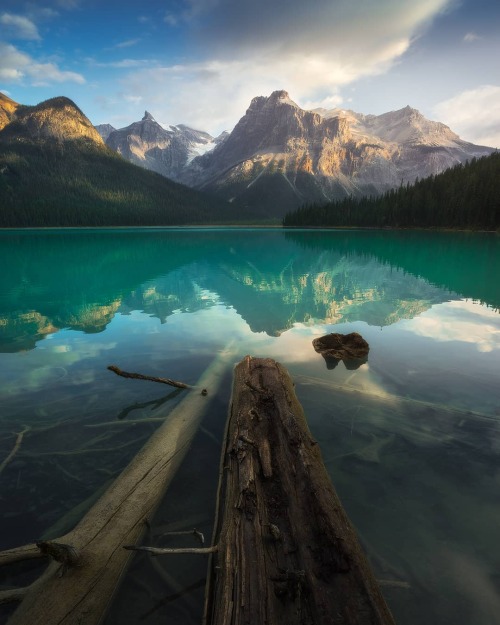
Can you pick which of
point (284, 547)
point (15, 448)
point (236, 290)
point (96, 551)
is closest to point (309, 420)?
point (284, 547)

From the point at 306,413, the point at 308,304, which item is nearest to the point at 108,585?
the point at 306,413

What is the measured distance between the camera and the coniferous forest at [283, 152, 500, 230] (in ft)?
400

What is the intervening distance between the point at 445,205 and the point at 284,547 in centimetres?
15849

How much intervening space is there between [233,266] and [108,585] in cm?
4679

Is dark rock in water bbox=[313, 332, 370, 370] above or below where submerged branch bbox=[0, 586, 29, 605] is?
below

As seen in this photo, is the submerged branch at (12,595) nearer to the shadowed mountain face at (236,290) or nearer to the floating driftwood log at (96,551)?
the floating driftwood log at (96,551)

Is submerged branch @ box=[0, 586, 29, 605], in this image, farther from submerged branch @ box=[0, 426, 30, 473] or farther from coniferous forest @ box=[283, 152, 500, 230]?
coniferous forest @ box=[283, 152, 500, 230]

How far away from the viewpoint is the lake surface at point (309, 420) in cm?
583

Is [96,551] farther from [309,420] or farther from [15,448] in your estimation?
[309,420]

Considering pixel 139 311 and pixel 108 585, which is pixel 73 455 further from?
pixel 139 311

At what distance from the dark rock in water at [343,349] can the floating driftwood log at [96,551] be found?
8468 millimetres

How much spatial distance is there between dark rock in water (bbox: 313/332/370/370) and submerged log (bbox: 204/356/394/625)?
785 cm

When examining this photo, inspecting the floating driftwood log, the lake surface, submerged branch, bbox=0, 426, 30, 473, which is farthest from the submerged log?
submerged branch, bbox=0, 426, 30, 473

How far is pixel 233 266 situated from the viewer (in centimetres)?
5078
